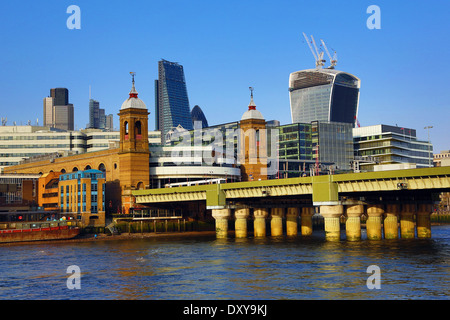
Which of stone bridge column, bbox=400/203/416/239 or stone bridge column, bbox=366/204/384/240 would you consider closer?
stone bridge column, bbox=366/204/384/240

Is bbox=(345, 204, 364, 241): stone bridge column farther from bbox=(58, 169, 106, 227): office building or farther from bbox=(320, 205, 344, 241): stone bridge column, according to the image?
bbox=(58, 169, 106, 227): office building

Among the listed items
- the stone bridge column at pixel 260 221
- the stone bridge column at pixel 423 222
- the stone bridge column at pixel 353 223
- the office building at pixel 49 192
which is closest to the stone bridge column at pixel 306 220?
the stone bridge column at pixel 260 221

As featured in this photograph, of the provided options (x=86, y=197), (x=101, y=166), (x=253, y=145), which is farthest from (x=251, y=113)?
(x=86, y=197)

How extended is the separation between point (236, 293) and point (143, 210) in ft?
355

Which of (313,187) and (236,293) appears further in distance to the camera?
(313,187)

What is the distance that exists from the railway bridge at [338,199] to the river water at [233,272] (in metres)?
9.81

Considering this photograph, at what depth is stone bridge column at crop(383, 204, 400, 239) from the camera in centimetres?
11969

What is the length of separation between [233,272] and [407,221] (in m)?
64.1

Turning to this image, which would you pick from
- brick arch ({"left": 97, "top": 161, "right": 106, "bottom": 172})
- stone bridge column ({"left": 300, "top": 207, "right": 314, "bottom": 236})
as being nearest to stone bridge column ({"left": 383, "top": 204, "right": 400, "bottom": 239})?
A: stone bridge column ({"left": 300, "top": 207, "right": 314, "bottom": 236})
